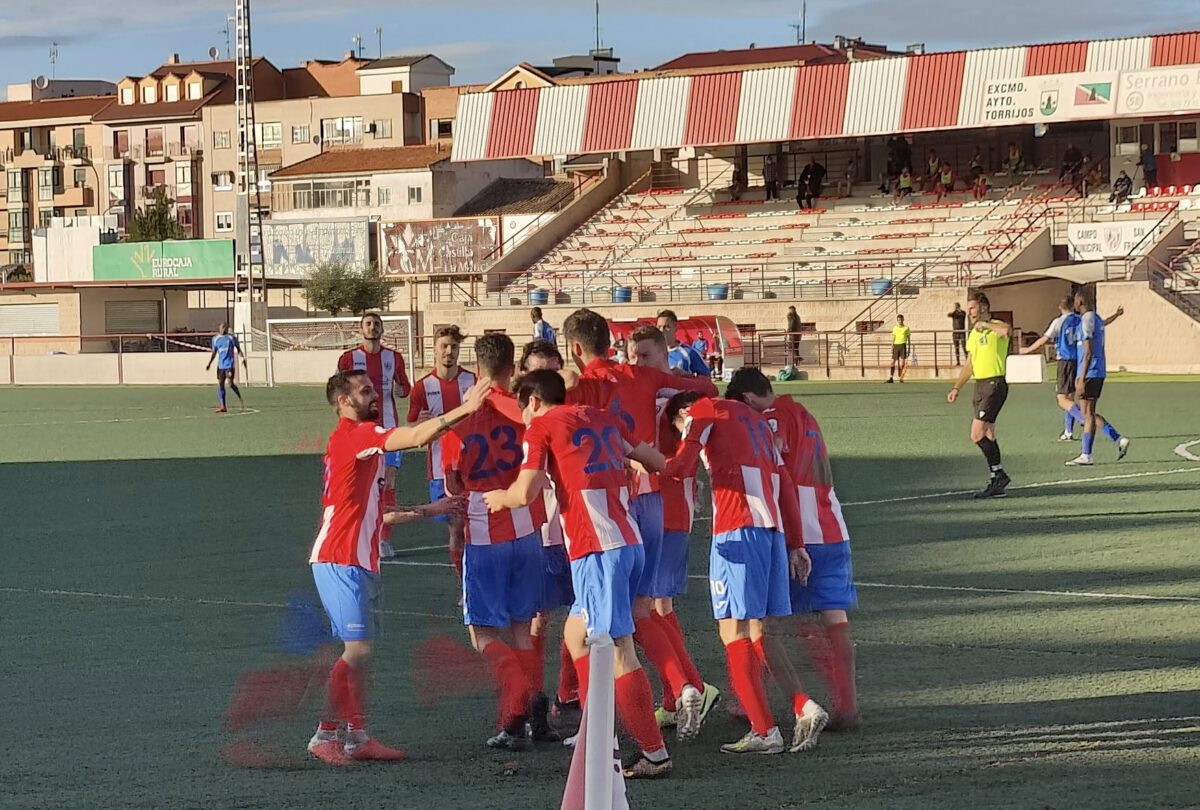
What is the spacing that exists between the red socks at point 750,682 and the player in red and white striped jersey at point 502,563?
0.88 metres

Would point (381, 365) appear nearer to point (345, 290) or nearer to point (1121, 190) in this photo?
point (1121, 190)

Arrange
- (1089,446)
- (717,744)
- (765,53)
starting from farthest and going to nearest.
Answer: (765,53) < (1089,446) < (717,744)

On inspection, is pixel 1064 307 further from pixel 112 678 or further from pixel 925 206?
pixel 925 206

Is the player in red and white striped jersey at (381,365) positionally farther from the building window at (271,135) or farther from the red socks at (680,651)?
the building window at (271,135)

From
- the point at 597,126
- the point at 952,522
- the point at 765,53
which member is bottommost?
the point at 952,522

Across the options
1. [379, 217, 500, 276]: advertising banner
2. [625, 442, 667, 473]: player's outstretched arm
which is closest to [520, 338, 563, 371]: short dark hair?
[625, 442, 667, 473]: player's outstretched arm

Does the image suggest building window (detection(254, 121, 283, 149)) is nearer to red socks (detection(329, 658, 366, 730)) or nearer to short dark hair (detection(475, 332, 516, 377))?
short dark hair (detection(475, 332, 516, 377))

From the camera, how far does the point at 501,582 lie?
7.88 meters

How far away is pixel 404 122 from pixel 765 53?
1906 centimetres

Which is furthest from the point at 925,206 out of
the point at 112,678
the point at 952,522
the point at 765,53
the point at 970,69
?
the point at 112,678

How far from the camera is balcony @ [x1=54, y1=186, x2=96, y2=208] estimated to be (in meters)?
109

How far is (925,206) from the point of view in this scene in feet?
188

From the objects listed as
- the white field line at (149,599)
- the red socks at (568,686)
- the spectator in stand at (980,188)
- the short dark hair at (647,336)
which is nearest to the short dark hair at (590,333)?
the short dark hair at (647,336)

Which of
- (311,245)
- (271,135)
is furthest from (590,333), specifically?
(271,135)
